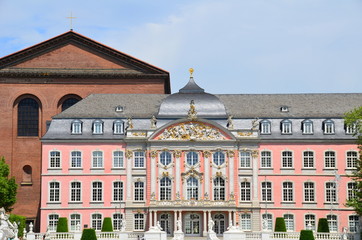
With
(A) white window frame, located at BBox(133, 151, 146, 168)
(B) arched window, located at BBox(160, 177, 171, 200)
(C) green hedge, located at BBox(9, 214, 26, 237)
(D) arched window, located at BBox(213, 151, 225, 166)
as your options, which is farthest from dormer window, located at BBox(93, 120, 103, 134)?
(D) arched window, located at BBox(213, 151, 225, 166)

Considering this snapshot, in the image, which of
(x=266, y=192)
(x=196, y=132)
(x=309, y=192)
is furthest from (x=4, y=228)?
(x=309, y=192)

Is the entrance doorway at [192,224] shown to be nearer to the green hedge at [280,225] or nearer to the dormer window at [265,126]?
the green hedge at [280,225]

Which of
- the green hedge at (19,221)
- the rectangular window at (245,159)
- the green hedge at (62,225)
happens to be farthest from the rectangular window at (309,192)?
the green hedge at (19,221)

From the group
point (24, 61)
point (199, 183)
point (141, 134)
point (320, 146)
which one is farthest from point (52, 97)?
point (320, 146)

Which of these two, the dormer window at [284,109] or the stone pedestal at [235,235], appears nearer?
the stone pedestal at [235,235]

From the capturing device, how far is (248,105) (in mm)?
87562

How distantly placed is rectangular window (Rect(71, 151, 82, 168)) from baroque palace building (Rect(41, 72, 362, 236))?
0.10m

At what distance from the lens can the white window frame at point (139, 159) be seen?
275 ft

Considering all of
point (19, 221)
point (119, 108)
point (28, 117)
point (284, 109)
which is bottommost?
point (19, 221)

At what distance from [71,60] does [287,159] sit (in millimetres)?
28043

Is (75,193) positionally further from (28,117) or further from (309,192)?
(309,192)

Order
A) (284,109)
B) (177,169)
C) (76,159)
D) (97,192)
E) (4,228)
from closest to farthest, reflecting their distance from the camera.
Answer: (4,228)
(177,169)
(97,192)
(76,159)
(284,109)

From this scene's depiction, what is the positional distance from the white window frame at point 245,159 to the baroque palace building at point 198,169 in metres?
0.10

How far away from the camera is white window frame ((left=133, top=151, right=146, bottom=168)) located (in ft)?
275
